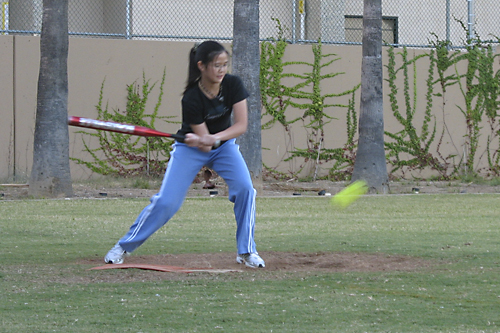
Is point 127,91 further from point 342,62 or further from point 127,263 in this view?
point 127,263

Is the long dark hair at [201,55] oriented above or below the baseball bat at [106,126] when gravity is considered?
above

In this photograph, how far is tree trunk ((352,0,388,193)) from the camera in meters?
13.9

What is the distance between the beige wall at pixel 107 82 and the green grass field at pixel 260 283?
218 inches

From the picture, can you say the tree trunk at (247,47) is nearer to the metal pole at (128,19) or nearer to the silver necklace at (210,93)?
the metal pole at (128,19)

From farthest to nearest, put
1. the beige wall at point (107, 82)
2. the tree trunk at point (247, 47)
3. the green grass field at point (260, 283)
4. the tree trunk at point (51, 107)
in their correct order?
1. the beige wall at point (107, 82)
2. the tree trunk at point (247, 47)
3. the tree trunk at point (51, 107)
4. the green grass field at point (260, 283)

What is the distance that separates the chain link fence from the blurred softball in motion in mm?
4794

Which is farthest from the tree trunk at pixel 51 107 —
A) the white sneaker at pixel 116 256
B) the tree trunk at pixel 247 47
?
the white sneaker at pixel 116 256

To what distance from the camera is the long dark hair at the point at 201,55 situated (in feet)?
19.5

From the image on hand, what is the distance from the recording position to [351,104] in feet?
55.6

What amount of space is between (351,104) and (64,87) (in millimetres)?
6918

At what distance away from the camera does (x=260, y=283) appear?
5469mm

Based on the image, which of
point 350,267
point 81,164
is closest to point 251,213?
point 350,267

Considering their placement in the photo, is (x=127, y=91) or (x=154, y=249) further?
(x=127, y=91)

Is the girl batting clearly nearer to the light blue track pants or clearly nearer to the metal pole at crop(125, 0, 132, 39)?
the light blue track pants
